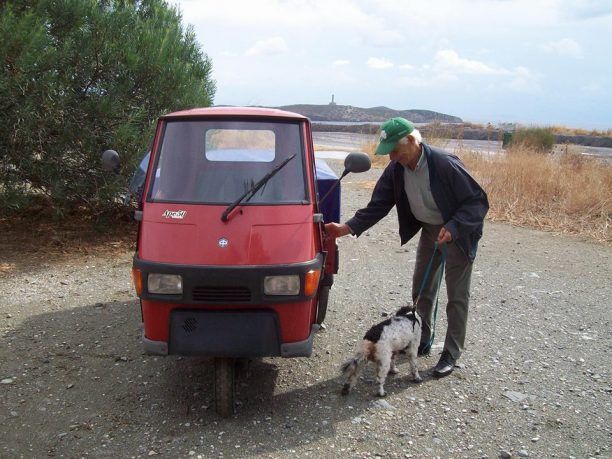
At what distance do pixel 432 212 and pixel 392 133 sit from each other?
0.76m

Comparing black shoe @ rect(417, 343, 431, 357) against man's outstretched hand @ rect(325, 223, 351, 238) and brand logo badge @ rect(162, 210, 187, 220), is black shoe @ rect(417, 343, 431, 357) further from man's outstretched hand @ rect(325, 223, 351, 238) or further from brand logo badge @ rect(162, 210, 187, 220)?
brand logo badge @ rect(162, 210, 187, 220)

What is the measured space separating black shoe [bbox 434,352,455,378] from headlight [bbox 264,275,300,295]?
1.62m

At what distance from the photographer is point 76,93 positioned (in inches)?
308

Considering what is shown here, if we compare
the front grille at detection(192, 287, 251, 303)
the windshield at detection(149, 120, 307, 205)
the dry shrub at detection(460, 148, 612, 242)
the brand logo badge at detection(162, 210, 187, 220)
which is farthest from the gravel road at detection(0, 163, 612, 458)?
the dry shrub at detection(460, 148, 612, 242)

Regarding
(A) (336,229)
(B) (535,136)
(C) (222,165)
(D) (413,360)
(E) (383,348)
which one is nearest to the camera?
(E) (383,348)

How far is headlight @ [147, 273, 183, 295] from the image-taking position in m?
3.64

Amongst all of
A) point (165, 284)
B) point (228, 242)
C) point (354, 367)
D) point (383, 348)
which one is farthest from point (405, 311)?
point (165, 284)

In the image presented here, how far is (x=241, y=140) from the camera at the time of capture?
4531 mm

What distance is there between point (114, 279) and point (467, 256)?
4.26 metres

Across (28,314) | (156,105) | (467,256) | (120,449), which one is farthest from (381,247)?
(120,449)

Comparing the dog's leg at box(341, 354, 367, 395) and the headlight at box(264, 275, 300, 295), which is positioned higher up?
the headlight at box(264, 275, 300, 295)

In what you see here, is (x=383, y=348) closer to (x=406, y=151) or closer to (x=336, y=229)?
(x=336, y=229)

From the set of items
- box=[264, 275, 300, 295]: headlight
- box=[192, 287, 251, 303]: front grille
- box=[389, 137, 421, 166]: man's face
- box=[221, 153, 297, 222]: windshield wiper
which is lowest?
box=[192, 287, 251, 303]: front grille

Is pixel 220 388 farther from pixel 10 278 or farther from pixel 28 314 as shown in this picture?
pixel 10 278
